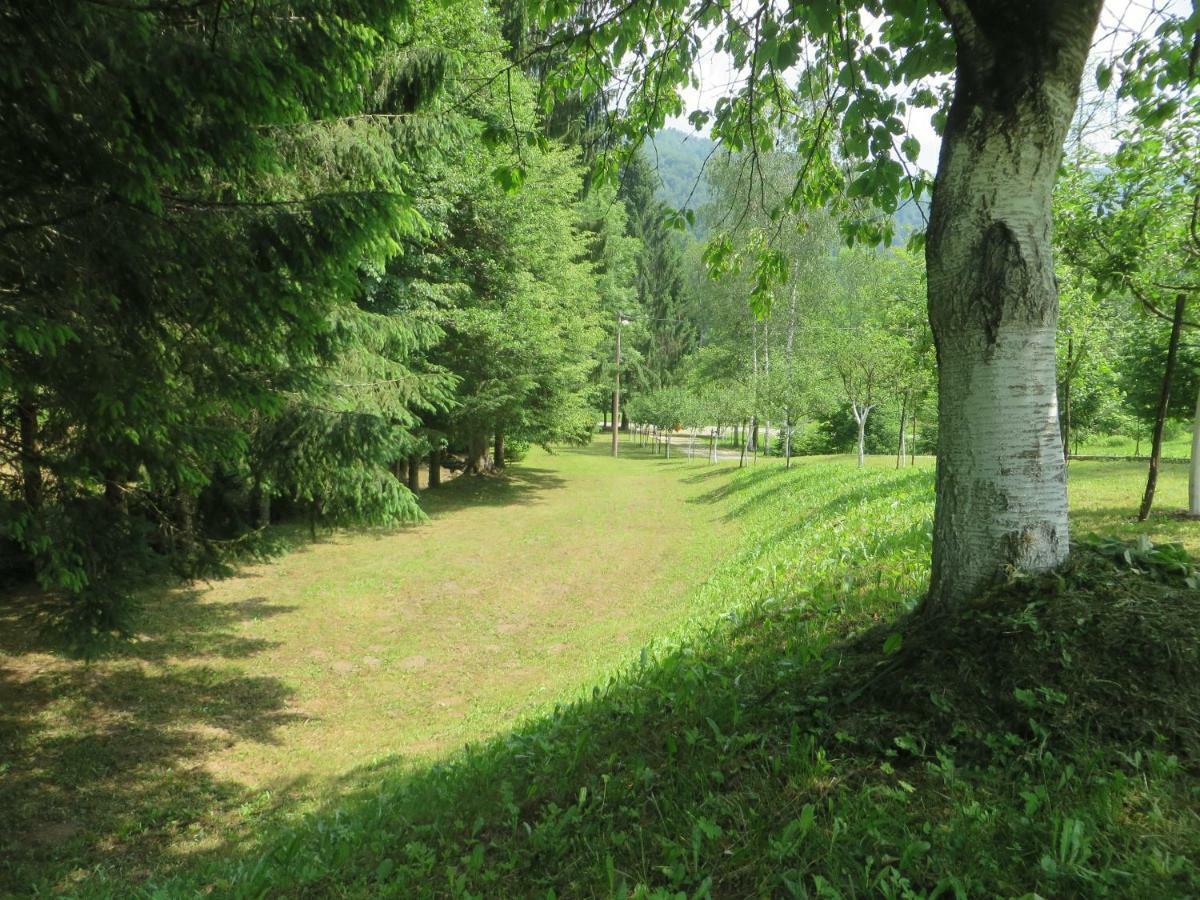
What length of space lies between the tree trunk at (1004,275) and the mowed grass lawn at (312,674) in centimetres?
446

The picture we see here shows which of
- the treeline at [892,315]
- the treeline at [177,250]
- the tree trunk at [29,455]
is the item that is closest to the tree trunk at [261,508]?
the treeline at [177,250]

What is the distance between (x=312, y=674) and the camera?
8.23 meters

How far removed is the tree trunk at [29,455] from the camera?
463 cm

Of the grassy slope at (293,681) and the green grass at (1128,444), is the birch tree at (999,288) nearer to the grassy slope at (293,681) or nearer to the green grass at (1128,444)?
the grassy slope at (293,681)

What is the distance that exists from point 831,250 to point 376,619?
32.5 meters

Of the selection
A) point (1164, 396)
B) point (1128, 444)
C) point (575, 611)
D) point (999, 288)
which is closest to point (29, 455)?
point (999, 288)

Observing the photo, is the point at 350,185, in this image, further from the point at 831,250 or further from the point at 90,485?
the point at 831,250

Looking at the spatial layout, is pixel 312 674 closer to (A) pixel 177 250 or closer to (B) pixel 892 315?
(A) pixel 177 250

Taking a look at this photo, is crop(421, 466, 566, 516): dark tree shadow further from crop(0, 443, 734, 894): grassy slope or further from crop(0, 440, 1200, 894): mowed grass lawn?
crop(0, 443, 734, 894): grassy slope

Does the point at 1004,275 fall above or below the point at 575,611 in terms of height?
above

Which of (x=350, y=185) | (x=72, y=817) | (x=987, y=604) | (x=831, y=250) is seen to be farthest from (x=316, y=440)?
(x=831, y=250)

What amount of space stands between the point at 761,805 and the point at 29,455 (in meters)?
5.32

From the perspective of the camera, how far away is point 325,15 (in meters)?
4.01

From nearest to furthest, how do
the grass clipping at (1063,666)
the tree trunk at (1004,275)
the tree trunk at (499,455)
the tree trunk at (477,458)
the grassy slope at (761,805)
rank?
the grassy slope at (761,805), the grass clipping at (1063,666), the tree trunk at (1004,275), the tree trunk at (477,458), the tree trunk at (499,455)
